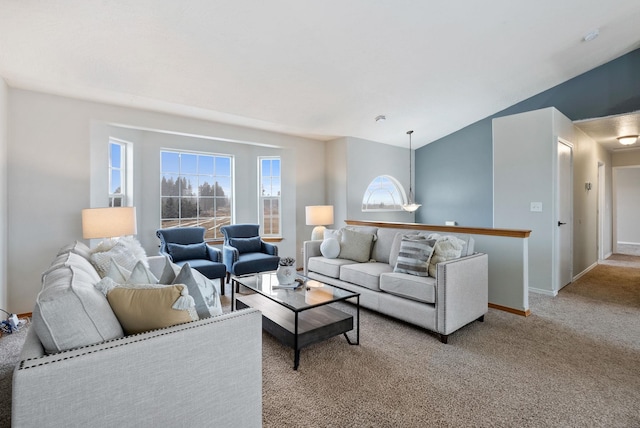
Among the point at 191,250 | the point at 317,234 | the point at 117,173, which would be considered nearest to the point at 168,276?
the point at 191,250

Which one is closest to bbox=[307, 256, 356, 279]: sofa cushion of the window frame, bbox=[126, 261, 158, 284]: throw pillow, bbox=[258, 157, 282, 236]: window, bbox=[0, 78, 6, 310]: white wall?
bbox=[258, 157, 282, 236]: window

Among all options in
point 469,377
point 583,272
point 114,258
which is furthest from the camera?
point 583,272

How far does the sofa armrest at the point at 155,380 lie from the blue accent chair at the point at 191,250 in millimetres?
2657

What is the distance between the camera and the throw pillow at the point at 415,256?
2875 mm

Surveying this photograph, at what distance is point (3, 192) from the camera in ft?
9.78

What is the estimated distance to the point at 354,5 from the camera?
2.64 m

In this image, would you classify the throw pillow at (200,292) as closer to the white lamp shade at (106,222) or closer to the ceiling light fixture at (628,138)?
the white lamp shade at (106,222)

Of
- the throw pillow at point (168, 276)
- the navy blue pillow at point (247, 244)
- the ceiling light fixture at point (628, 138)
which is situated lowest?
the navy blue pillow at point (247, 244)

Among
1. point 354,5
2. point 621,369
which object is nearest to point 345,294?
point 621,369

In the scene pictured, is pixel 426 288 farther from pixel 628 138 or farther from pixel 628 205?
pixel 628 205

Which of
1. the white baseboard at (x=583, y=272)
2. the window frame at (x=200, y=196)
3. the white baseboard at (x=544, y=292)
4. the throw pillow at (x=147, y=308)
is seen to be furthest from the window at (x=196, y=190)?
the white baseboard at (x=583, y=272)

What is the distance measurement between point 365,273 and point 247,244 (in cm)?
216

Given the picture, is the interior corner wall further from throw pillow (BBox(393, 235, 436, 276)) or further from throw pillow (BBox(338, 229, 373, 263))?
throw pillow (BBox(393, 235, 436, 276))

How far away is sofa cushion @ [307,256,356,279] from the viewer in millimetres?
3711
